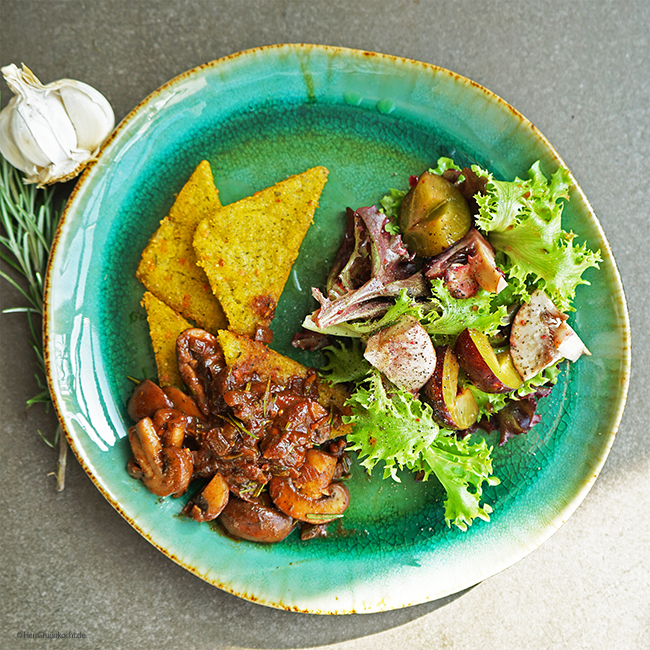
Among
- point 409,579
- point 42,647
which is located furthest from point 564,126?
point 42,647

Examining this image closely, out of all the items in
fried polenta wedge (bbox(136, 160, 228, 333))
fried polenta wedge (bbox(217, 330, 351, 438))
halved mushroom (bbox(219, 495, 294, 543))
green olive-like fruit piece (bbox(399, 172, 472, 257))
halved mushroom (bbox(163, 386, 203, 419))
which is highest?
green olive-like fruit piece (bbox(399, 172, 472, 257))

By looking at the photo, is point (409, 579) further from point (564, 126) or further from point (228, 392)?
point (564, 126)

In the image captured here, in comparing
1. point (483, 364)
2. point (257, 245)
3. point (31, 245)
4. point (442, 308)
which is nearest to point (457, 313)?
point (442, 308)

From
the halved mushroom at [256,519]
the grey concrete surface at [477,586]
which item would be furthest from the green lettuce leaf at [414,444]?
the grey concrete surface at [477,586]

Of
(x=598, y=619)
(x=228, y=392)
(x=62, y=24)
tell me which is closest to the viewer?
(x=228, y=392)

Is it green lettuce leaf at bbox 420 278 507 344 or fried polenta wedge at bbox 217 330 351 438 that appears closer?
green lettuce leaf at bbox 420 278 507 344

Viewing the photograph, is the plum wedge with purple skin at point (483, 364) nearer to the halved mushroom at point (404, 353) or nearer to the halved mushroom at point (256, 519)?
the halved mushroom at point (404, 353)

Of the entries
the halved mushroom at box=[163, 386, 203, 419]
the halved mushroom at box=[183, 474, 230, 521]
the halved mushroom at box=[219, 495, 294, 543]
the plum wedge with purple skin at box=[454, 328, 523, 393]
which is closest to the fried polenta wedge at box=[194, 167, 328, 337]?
the halved mushroom at box=[163, 386, 203, 419]

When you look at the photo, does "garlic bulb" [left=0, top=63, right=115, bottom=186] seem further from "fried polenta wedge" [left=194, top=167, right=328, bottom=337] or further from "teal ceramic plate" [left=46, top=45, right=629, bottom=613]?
"fried polenta wedge" [left=194, top=167, right=328, bottom=337]
